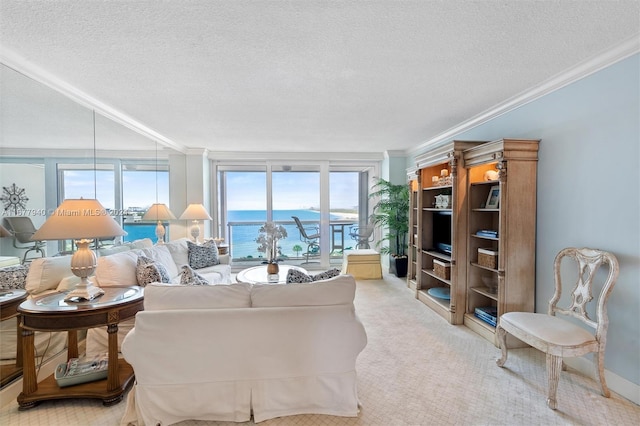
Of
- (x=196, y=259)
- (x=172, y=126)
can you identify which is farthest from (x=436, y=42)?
(x=196, y=259)

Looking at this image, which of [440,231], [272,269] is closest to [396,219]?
[440,231]

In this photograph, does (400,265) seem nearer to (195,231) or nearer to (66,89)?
A: (195,231)

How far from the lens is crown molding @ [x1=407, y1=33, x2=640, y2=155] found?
2.00 metres

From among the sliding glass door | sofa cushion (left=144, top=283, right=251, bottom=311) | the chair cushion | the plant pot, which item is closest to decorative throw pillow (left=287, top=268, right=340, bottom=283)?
sofa cushion (left=144, top=283, right=251, bottom=311)

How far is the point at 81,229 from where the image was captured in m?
2.05

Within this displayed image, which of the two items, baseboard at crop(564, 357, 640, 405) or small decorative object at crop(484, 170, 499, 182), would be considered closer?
baseboard at crop(564, 357, 640, 405)

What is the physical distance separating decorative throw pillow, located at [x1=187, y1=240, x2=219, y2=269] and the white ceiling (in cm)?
184

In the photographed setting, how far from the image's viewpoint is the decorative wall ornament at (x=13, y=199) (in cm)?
215

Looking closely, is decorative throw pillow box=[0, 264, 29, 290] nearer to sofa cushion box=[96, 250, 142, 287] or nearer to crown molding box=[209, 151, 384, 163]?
sofa cushion box=[96, 250, 142, 287]

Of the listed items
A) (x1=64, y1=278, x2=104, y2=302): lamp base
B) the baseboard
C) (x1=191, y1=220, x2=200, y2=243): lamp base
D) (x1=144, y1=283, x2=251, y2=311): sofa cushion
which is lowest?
the baseboard

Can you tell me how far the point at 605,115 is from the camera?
2.18m

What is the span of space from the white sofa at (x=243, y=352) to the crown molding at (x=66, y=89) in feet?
6.53

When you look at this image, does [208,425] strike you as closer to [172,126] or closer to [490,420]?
[490,420]

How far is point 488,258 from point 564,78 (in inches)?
67.2
